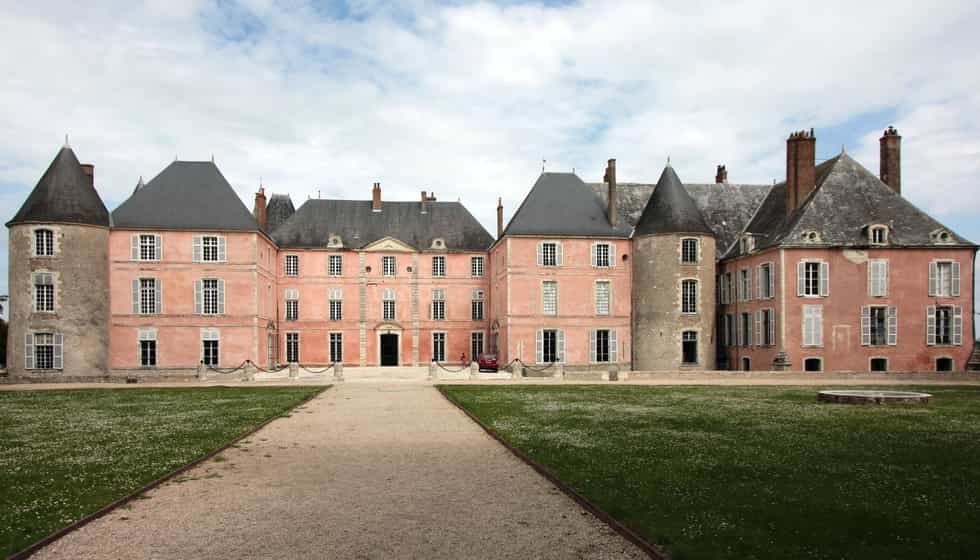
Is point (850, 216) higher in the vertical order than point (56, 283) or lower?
higher

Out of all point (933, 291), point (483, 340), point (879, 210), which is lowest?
point (483, 340)

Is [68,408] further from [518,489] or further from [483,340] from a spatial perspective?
[483,340]

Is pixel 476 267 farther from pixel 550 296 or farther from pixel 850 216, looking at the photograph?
pixel 850 216

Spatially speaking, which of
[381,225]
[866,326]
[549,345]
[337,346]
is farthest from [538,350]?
[866,326]

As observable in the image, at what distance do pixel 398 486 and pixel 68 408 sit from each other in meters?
10.8

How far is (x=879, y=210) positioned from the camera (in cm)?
2719

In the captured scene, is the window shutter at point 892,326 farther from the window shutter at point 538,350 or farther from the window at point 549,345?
the window shutter at point 538,350

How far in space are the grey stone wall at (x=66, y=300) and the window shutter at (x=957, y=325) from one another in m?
30.5

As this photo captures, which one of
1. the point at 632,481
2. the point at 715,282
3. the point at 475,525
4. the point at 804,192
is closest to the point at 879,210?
the point at 804,192

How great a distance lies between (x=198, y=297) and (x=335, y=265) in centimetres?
729

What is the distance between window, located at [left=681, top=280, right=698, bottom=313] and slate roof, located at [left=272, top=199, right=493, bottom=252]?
33.8 feet

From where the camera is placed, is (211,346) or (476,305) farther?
(476,305)

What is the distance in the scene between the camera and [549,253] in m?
30.3

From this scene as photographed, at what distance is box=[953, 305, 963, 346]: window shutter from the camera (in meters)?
26.3
